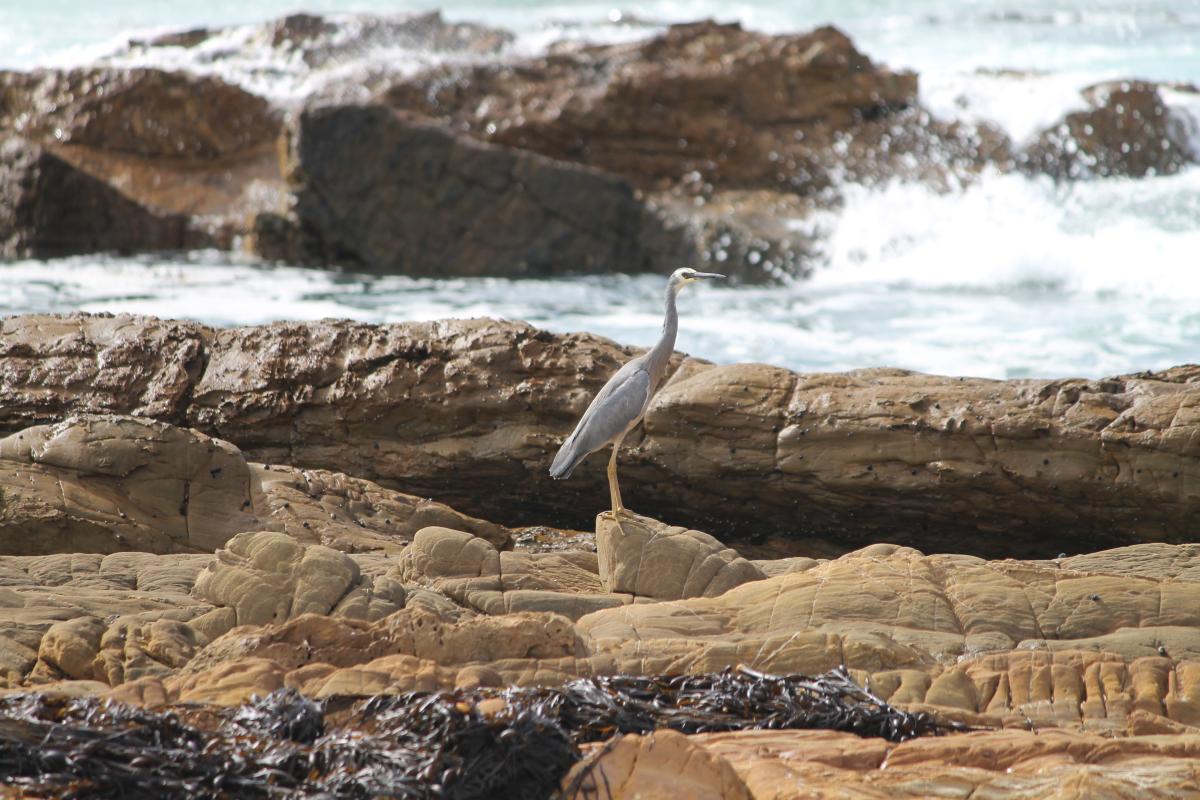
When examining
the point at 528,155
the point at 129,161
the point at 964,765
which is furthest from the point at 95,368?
the point at 129,161

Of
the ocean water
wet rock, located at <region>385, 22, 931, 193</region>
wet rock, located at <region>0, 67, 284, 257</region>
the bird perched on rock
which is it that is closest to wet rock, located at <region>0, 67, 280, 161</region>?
wet rock, located at <region>0, 67, 284, 257</region>

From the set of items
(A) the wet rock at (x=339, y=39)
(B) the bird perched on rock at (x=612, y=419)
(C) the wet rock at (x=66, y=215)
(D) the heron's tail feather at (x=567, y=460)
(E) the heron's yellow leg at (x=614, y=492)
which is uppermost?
(A) the wet rock at (x=339, y=39)

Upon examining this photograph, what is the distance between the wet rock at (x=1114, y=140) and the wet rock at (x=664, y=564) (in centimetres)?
1323

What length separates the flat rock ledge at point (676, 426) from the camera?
23.5 ft

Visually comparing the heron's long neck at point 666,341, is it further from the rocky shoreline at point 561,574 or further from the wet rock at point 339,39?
the wet rock at point 339,39

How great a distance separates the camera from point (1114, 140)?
17.9 metres

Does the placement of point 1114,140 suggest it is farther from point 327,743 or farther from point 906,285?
point 327,743

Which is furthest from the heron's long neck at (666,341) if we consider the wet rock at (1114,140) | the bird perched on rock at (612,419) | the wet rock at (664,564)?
the wet rock at (1114,140)

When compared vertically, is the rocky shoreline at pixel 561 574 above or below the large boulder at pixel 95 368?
below

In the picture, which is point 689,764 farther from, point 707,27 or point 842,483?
point 707,27

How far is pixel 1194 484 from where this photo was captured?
22.7 feet

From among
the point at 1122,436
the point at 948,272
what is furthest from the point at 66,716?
the point at 948,272

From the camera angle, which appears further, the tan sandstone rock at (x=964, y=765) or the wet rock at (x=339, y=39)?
the wet rock at (x=339, y=39)

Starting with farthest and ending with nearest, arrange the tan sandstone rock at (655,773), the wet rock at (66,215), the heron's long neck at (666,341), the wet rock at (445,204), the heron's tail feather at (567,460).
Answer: the wet rock at (66,215), the wet rock at (445,204), the heron's long neck at (666,341), the heron's tail feather at (567,460), the tan sandstone rock at (655,773)
